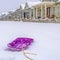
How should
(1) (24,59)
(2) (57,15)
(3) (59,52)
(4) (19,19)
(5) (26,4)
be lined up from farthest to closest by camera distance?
(5) (26,4) → (4) (19,19) → (2) (57,15) → (3) (59,52) → (1) (24,59)

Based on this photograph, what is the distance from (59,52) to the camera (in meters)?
1.77

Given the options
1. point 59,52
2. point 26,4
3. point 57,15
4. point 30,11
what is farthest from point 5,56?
point 26,4

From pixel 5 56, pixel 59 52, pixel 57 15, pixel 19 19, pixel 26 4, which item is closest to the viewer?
pixel 5 56

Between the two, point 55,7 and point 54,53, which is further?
point 55,7

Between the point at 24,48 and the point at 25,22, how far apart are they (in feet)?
10.8

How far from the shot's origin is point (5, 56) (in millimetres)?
1652

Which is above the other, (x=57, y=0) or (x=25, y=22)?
(x=57, y=0)

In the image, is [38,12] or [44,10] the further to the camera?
Result: [38,12]

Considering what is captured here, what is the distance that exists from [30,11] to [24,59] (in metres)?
3.67

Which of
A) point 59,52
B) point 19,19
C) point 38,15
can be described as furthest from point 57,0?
point 59,52

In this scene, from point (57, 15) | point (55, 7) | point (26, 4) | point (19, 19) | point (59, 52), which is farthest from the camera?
point (26, 4)

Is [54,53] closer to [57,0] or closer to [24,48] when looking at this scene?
[24,48]

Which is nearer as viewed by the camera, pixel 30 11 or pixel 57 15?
pixel 57 15

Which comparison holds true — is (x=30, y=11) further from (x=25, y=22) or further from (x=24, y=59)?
(x=24, y=59)
